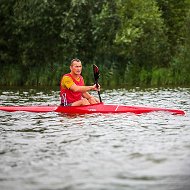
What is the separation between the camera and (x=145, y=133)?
35.1ft

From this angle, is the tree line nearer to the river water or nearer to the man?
the man

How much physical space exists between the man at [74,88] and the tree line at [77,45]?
66.2ft

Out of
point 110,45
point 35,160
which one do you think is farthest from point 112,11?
point 35,160

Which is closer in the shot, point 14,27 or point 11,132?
point 11,132

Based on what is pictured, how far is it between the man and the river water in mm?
1743

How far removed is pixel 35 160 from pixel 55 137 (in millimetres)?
2425

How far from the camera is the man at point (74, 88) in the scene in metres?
14.8

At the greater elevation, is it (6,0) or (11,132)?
(6,0)

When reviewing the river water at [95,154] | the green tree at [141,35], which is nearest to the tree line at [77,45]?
the green tree at [141,35]

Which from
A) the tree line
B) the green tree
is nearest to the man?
the tree line

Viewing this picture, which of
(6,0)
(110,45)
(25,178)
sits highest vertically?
(6,0)

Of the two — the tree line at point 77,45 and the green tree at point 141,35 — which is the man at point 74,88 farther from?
the green tree at point 141,35

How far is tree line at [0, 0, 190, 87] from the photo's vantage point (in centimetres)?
3653

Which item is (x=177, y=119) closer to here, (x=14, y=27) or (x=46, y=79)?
(x=46, y=79)
